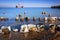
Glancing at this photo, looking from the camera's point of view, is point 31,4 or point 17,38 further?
point 31,4

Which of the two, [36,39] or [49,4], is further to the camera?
[49,4]

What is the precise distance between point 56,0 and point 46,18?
0.95ft

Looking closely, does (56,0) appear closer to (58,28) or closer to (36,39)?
(58,28)

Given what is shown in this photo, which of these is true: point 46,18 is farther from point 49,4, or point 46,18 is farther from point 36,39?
point 36,39

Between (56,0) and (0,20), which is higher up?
(56,0)

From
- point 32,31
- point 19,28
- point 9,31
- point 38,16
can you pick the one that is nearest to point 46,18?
point 38,16

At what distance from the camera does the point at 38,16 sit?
1897mm

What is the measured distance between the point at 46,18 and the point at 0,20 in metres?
0.64

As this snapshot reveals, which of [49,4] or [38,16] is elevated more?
[49,4]

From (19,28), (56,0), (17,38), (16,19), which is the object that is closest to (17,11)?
(16,19)

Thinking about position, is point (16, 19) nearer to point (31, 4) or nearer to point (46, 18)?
point (31, 4)

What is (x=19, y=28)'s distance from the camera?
6.20 feet

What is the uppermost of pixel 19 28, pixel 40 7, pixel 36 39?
pixel 40 7

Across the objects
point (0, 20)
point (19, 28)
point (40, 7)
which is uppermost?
point (40, 7)
